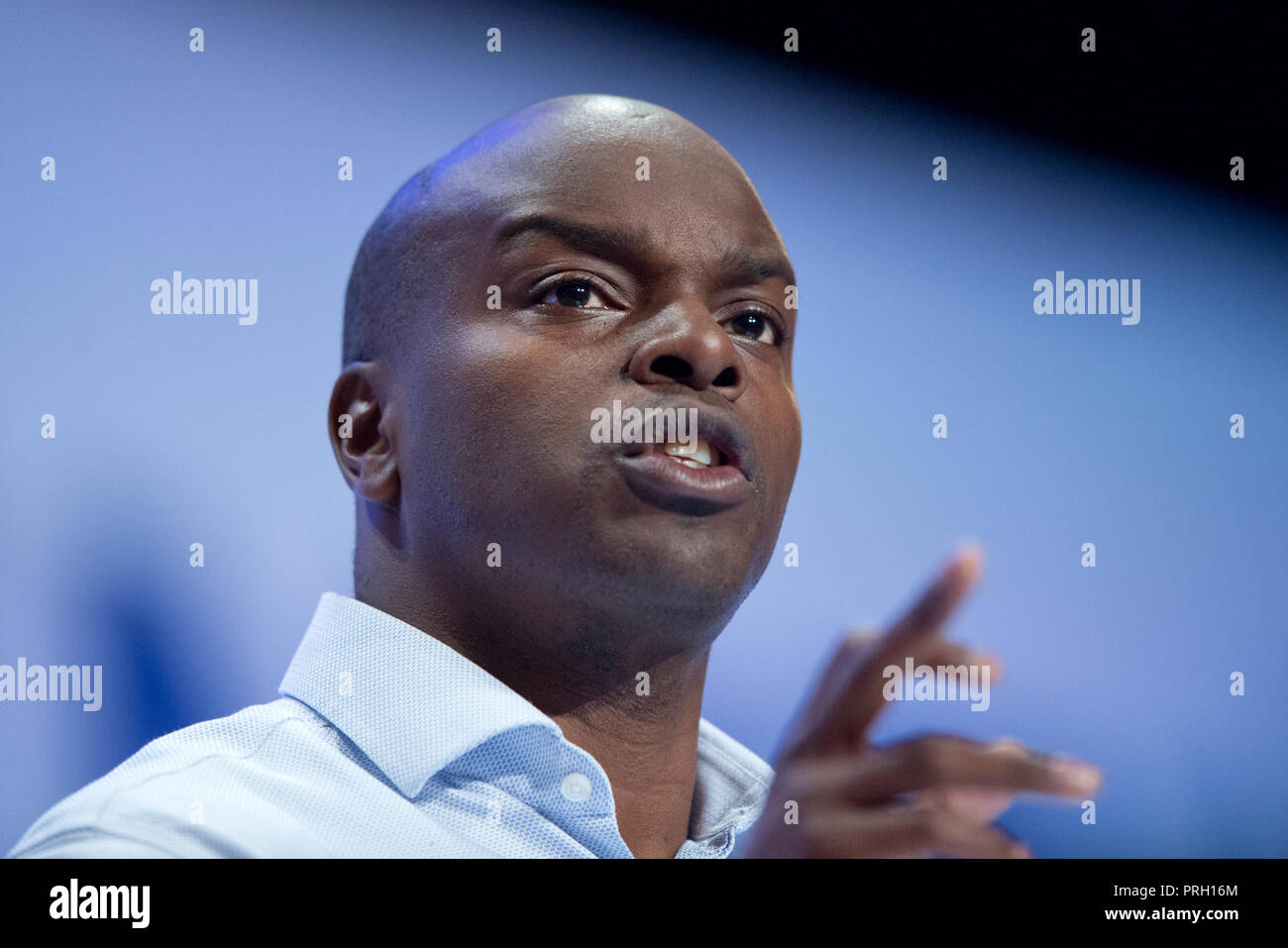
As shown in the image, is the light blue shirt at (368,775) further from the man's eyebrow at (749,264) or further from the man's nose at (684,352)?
the man's eyebrow at (749,264)

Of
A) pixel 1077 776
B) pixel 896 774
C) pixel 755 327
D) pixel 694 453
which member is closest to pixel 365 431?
pixel 694 453

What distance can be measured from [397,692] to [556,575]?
0.28 meters

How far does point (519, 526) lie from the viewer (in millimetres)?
1704

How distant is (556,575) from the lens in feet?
5.57

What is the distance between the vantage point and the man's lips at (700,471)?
1662mm

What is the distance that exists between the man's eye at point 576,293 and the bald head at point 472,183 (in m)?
0.14

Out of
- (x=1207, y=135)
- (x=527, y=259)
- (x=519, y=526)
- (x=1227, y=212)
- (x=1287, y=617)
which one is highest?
(x=1207, y=135)

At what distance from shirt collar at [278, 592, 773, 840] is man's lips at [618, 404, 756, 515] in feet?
1.18

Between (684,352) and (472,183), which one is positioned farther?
(472,183)

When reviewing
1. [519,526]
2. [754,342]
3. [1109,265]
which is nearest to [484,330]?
[519,526]

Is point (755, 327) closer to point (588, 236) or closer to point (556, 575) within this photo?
point (588, 236)

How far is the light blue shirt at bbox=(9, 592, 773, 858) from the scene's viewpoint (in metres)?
1.50
